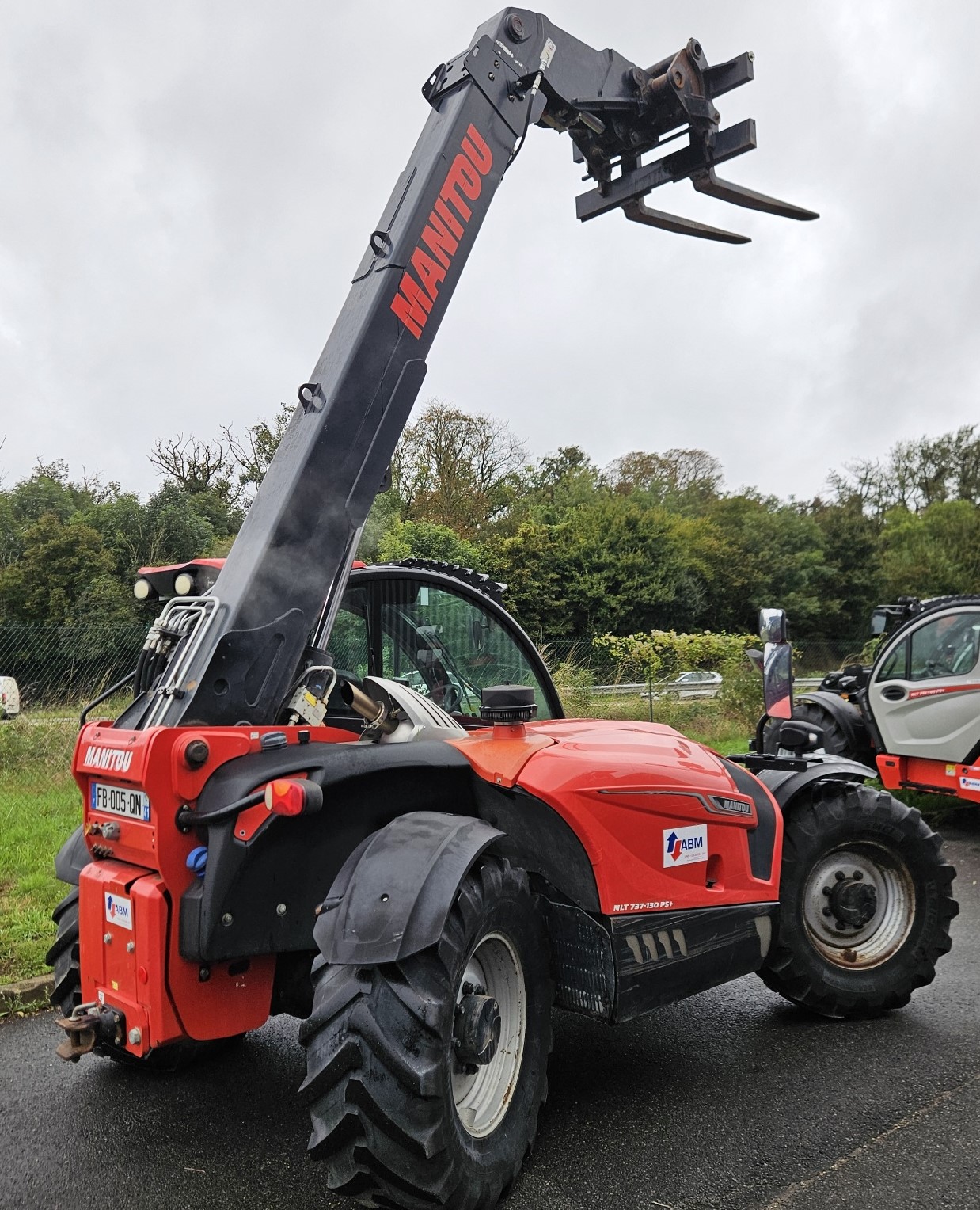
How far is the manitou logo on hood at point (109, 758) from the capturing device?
280 centimetres

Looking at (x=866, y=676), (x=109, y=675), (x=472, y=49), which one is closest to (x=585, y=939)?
(x=472, y=49)

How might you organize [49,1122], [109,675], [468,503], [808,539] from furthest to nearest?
[808,539] < [468,503] < [109,675] < [49,1122]

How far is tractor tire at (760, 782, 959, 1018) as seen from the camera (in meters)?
3.98

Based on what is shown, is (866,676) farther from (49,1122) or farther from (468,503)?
(468,503)

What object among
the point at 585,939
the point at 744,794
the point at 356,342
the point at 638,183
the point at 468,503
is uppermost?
the point at 468,503

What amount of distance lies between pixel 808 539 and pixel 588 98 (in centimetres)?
3663

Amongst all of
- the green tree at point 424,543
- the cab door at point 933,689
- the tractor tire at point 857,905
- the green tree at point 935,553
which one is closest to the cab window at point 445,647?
the tractor tire at point 857,905

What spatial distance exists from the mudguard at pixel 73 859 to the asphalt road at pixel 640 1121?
2.88 ft

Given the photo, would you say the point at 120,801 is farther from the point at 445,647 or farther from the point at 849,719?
the point at 849,719

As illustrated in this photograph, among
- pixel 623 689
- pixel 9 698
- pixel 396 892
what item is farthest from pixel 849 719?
pixel 9 698

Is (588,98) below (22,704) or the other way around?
the other way around

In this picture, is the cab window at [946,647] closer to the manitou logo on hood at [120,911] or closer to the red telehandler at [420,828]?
the red telehandler at [420,828]

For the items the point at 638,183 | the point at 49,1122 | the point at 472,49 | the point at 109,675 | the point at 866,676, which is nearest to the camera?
the point at 49,1122

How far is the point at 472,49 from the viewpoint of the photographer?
3.71 meters
